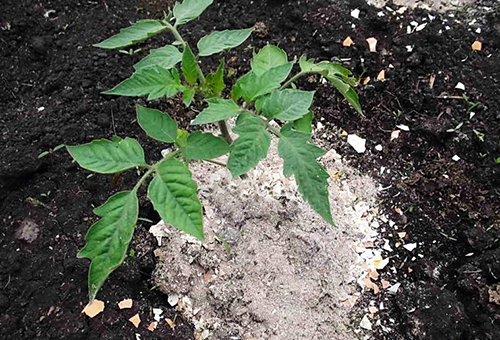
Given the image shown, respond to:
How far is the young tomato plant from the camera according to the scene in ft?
3.91

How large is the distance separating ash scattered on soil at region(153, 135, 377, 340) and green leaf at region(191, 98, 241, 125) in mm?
564

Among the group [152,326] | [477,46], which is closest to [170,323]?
[152,326]

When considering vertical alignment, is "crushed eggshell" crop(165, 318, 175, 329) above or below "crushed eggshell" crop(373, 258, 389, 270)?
below

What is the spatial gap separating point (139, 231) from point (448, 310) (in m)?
1.02

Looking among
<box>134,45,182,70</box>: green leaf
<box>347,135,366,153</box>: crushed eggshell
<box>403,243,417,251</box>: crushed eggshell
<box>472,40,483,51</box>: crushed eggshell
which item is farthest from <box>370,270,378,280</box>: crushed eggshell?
<box>472,40,483,51</box>: crushed eggshell

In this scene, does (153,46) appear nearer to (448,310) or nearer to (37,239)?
(37,239)

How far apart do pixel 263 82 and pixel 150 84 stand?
30cm

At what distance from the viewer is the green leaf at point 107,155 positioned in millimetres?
1255

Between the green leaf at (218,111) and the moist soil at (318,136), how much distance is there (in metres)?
0.61

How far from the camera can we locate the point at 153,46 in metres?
2.15

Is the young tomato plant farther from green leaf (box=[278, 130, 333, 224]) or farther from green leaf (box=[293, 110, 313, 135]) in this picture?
green leaf (box=[293, 110, 313, 135])

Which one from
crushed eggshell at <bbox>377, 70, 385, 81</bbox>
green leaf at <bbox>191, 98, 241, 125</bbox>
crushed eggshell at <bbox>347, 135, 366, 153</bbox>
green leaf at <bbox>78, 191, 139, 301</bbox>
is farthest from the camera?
crushed eggshell at <bbox>377, 70, 385, 81</bbox>

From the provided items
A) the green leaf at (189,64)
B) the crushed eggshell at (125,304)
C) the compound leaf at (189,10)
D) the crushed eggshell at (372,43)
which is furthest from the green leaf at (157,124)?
the crushed eggshell at (372,43)

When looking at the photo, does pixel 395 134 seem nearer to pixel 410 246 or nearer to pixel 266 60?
pixel 410 246
